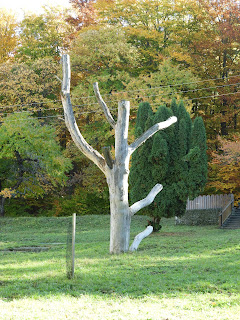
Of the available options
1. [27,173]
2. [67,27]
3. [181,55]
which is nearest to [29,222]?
[27,173]

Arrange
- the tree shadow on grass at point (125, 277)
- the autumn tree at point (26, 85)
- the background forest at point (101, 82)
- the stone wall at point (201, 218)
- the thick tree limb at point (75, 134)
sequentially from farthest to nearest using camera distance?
the autumn tree at point (26, 85)
the background forest at point (101, 82)
the stone wall at point (201, 218)
the thick tree limb at point (75, 134)
the tree shadow on grass at point (125, 277)

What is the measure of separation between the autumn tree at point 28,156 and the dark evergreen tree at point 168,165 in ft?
31.6

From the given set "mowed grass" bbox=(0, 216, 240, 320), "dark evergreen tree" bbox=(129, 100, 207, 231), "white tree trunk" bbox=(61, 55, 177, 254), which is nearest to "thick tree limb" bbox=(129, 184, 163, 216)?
"white tree trunk" bbox=(61, 55, 177, 254)

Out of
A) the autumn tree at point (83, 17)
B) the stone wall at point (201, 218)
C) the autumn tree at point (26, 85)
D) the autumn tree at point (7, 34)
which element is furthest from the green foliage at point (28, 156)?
the autumn tree at point (83, 17)

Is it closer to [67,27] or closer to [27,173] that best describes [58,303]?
[27,173]

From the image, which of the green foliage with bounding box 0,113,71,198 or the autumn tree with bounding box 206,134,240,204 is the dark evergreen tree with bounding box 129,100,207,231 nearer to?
the autumn tree with bounding box 206,134,240,204

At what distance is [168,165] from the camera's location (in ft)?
72.0

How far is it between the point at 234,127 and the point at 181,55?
642 cm

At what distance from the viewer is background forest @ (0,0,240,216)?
3138cm

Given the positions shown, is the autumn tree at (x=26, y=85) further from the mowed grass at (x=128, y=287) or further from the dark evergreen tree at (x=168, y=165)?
the mowed grass at (x=128, y=287)

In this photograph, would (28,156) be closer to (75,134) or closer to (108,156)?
(75,134)

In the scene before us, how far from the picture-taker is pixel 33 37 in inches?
1601

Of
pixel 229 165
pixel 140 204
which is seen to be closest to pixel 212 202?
pixel 229 165

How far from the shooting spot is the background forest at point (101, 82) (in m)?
31.4
